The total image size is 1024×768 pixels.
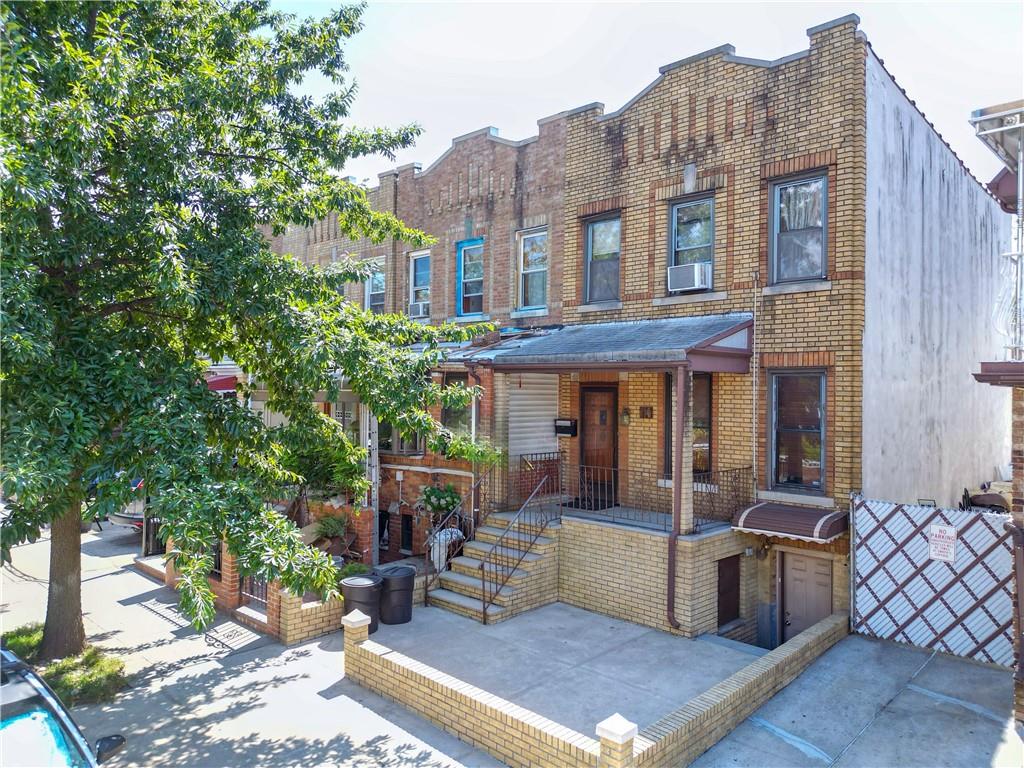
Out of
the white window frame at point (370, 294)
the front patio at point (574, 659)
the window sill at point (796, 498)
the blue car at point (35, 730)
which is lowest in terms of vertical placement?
the front patio at point (574, 659)

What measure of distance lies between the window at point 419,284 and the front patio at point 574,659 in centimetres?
765

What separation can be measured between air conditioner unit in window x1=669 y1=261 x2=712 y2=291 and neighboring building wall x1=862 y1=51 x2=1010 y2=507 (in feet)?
7.77

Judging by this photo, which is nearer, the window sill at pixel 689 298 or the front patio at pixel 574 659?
the front patio at pixel 574 659

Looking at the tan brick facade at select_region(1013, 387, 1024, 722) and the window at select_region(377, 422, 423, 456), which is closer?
the tan brick facade at select_region(1013, 387, 1024, 722)

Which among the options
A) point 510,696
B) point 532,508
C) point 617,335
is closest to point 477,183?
point 617,335

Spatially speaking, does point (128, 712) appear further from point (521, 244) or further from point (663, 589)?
point (521, 244)

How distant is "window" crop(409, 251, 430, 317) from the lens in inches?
635

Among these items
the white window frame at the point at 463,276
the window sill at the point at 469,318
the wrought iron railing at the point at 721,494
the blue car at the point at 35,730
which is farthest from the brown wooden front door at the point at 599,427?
the blue car at the point at 35,730

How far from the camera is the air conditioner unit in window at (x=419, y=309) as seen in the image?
16.0 metres

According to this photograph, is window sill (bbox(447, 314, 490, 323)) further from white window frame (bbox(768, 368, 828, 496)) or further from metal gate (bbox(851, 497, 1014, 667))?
metal gate (bbox(851, 497, 1014, 667))

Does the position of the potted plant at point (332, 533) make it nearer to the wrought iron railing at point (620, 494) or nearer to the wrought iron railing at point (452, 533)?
the wrought iron railing at point (452, 533)

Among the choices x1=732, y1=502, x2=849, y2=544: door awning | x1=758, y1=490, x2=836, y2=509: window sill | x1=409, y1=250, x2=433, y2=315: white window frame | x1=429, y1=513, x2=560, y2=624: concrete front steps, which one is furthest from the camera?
x1=409, y1=250, x2=433, y2=315: white window frame

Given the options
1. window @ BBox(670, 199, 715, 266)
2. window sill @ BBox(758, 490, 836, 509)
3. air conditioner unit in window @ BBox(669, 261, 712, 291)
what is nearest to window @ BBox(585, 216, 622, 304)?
window @ BBox(670, 199, 715, 266)

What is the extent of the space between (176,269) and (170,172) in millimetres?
1538
